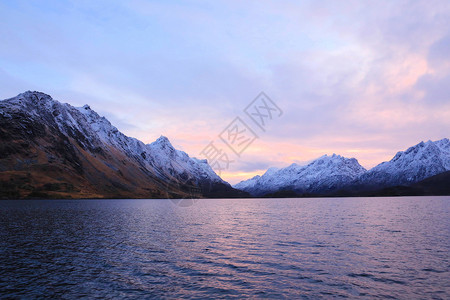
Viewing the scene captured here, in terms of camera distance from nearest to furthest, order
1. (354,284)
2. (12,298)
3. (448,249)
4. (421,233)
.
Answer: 1. (12,298)
2. (354,284)
3. (448,249)
4. (421,233)

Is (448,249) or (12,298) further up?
(448,249)

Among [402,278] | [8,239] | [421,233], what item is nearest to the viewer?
[402,278]

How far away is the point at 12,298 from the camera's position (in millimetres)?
25328

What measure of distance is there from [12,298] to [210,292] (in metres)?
17.0

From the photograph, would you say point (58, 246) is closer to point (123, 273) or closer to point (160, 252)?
point (160, 252)

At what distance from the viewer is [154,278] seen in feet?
104

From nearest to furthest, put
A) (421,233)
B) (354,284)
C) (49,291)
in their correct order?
(49,291)
(354,284)
(421,233)

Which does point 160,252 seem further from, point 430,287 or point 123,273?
point 430,287

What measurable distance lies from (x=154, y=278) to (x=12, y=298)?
12.4m

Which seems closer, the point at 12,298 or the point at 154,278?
the point at 12,298

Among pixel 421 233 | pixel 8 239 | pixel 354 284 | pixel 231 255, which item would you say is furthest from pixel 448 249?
pixel 8 239

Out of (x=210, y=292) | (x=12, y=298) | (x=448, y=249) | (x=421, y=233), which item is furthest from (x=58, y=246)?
(x=421, y=233)

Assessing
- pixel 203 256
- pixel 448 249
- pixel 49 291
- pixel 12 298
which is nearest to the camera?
pixel 12 298

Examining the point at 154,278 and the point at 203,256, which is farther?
the point at 203,256
